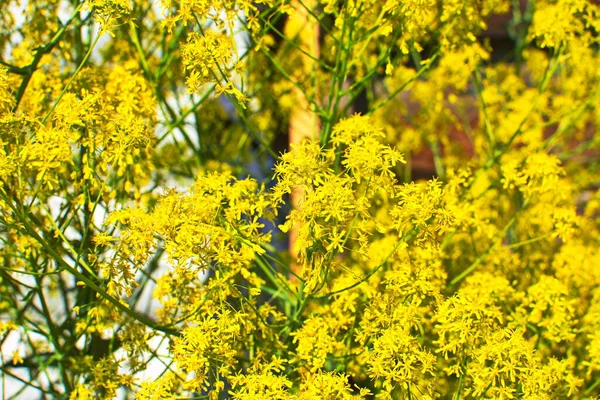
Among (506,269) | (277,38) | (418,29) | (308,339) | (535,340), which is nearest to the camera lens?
(308,339)

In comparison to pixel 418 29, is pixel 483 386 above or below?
below

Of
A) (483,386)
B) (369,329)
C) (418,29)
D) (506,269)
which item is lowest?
(483,386)

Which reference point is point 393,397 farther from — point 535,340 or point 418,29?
point 418,29

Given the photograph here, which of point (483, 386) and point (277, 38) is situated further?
point (277, 38)

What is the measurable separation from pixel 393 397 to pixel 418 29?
81 cm

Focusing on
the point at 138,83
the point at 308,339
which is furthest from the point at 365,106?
the point at 308,339

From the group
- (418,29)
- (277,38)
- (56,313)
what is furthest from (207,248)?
(277,38)

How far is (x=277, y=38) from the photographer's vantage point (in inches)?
120

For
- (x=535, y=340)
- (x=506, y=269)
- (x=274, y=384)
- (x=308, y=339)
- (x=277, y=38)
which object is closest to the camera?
(x=274, y=384)

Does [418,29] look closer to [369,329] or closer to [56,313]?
[369,329]

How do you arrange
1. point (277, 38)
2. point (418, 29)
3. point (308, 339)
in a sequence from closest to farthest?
point (308, 339) → point (418, 29) → point (277, 38)

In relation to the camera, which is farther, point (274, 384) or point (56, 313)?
point (56, 313)

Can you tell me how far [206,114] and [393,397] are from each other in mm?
1591

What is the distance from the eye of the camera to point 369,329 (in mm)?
1311
